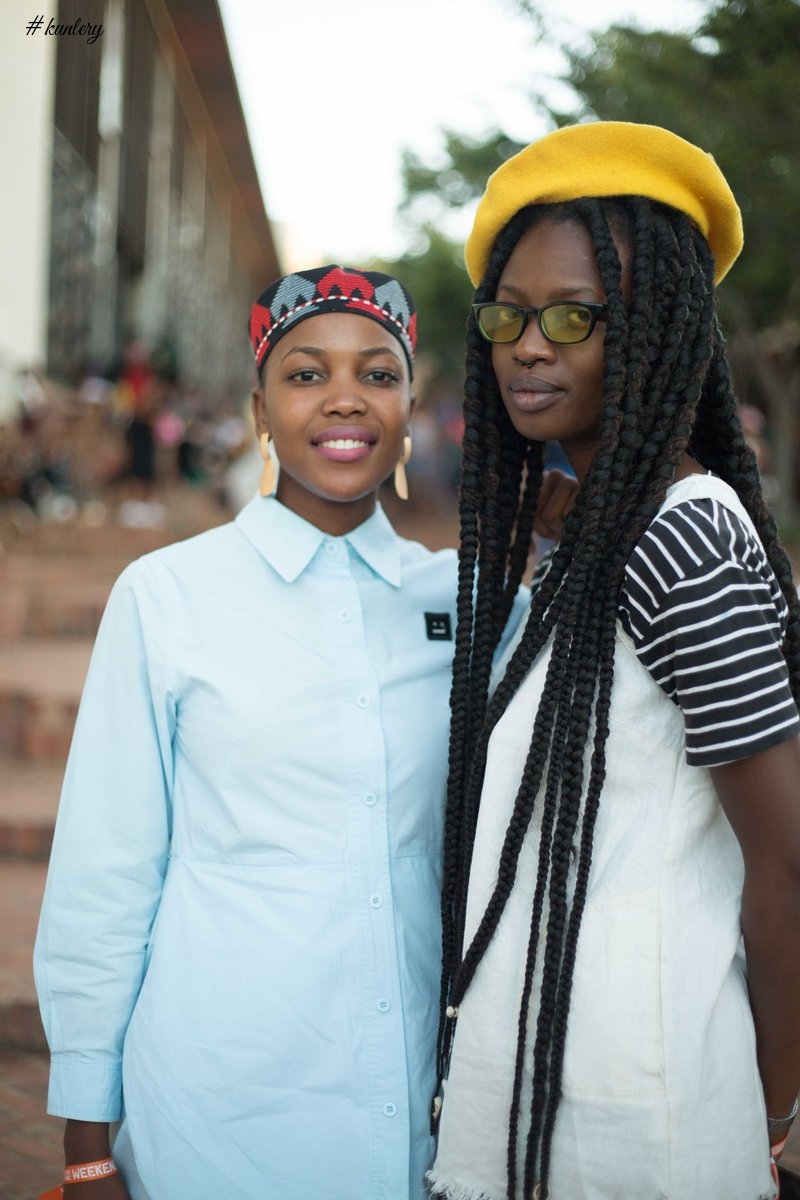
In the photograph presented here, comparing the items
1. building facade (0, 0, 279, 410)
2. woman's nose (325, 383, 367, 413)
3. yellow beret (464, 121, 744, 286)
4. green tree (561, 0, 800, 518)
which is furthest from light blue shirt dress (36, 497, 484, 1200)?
green tree (561, 0, 800, 518)

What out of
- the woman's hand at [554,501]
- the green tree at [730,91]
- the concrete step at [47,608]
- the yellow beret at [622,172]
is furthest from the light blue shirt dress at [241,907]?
the green tree at [730,91]

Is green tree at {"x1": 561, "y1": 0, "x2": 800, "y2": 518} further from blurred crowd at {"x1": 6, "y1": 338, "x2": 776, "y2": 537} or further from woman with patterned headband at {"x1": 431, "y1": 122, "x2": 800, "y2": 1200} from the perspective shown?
woman with patterned headband at {"x1": 431, "y1": 122, "x2": 800, "y2": 1200}

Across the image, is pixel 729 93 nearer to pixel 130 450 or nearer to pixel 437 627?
pixel 130 450

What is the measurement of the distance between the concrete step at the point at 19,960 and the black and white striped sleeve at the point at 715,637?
9.62ft

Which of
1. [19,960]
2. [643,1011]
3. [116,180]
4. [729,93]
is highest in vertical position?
[116,180]

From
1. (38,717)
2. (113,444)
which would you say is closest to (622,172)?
(38,717)

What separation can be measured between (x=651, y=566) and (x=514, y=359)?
455 mm

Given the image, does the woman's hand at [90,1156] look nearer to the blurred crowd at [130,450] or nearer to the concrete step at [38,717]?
the concrete step at [38,717]

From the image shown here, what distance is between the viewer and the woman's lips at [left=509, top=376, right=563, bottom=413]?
1837 millimetres

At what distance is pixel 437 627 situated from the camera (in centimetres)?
222

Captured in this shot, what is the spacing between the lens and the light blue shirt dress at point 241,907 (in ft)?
6.25

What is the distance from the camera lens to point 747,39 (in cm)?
891

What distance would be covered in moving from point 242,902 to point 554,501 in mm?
994

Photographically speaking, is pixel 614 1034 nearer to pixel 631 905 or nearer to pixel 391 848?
pixel 631 905
